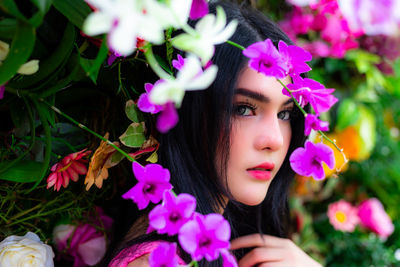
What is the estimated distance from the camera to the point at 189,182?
2.46ft

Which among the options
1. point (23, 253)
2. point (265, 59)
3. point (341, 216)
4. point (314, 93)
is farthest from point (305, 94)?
point (341, 216)

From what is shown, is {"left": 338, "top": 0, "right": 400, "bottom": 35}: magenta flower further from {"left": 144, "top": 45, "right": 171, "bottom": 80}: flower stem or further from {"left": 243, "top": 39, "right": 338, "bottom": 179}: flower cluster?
{"left": 144, "top": 45, "right": 171, "bottom": 80}: flower stem

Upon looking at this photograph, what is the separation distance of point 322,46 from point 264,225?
21.8 inches

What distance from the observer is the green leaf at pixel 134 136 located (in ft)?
2.14

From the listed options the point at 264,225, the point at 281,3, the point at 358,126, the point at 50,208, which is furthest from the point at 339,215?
the point at 50,208

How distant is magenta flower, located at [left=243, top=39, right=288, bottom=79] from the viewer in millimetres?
536

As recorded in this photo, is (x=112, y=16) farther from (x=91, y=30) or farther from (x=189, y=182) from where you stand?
(x=189, y=182)

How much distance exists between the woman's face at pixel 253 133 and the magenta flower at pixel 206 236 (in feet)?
0.93

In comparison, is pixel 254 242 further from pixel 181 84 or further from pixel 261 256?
pixel 181 84

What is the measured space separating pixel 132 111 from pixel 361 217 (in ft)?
3.08

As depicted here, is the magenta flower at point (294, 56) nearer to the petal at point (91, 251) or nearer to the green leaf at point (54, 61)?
the green leaf at point (54, 61)

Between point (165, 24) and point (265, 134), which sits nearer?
point (165, 24)

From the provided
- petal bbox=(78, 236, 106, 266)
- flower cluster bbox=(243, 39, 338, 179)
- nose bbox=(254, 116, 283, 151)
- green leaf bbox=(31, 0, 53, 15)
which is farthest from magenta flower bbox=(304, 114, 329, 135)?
petal bbox=(78, 236, 106, 266)

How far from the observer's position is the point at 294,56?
0.60 metres
